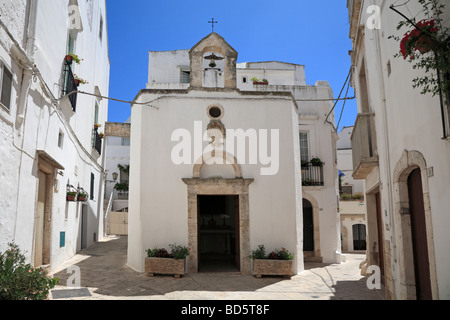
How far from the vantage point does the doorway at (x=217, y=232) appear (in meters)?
13.3

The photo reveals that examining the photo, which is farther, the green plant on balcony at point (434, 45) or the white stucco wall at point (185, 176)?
the white stucco wall at point (185, 176)

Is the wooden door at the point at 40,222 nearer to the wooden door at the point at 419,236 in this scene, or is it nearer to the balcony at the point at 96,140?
the balcony at the point at 96,140

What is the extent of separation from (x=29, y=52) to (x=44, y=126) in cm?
170

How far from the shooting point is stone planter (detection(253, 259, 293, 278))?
1030cm

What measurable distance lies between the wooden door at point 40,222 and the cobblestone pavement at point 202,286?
0.72m

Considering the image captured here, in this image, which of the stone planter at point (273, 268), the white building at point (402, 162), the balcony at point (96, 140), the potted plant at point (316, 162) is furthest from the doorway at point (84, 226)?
the white building at point (402, 162)

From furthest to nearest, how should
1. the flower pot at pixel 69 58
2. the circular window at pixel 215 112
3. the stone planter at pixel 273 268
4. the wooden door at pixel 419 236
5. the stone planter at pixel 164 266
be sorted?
the circular window at pixel 215 112 → the stone planter at pixel 273 268 → the stone planter at pixel 164 266 → the flower pot at pixel 69 58 → the wooden door at pixel 419 236

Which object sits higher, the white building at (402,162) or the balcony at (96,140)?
the balcony at (96,140)

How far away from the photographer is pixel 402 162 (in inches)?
252

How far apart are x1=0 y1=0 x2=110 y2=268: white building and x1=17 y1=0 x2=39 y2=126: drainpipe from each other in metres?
0.02

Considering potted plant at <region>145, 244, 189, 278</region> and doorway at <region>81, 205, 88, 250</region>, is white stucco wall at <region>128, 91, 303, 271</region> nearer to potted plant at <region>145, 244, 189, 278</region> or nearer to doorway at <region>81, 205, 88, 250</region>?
potted plant at <region>145, 244, 189, 278</region>

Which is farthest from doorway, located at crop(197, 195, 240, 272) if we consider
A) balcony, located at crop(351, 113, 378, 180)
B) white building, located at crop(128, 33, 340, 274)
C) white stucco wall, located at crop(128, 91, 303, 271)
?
balcony, located at crop(351, 113, 378, 180)

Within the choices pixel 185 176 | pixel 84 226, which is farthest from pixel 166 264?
pixel 84 226
